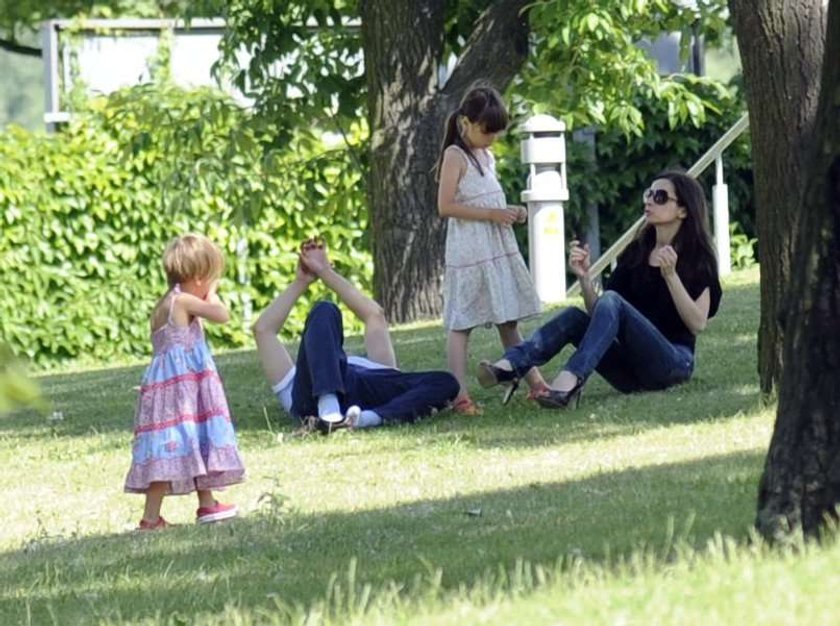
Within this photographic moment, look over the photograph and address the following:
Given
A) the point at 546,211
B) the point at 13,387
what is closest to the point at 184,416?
the point at 13,387

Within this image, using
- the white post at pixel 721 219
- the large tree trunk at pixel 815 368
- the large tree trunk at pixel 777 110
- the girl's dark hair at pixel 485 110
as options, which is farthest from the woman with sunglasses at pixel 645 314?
the white post at pixel 721 219

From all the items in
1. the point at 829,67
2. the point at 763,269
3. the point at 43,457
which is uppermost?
the point at 829,67

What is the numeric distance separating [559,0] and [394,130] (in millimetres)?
2218

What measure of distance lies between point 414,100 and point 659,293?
5.92 meters

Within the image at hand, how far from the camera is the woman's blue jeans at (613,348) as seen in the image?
9.83 metres

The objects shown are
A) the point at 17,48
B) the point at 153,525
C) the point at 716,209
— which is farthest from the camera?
the point at 17,48

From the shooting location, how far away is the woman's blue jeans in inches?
387

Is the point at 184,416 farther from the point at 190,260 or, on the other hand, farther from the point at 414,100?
the point at 414,100

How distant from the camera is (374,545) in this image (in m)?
6.80

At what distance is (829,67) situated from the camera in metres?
5.63

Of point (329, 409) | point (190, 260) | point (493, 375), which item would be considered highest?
point (190, 260)

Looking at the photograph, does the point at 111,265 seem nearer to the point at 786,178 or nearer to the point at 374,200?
the point at 374,200

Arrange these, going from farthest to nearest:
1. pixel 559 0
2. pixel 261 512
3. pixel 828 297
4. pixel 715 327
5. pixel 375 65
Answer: pixel 375 65, pixel 559 0, pixel 715 327, pixel 261 512, pixel 828 297

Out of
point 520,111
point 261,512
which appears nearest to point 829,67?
point 261,512
